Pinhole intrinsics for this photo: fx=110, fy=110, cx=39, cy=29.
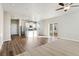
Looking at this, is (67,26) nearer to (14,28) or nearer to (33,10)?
(33,10)

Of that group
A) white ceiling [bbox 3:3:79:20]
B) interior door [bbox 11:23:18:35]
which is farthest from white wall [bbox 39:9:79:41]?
interior door [bbox 11:23:18:35]

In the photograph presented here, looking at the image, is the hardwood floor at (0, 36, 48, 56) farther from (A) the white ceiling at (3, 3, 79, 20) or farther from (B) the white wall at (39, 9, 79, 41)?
(A) the white ceiling at (3, 3, 79, 20)

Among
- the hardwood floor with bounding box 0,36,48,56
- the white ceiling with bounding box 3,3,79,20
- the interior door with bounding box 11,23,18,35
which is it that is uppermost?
the white ceiling with bounding box 3,3,79,20

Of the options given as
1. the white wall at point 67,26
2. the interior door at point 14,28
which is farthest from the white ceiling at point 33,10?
the interior door at point 14,28

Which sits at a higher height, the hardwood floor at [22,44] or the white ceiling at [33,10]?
the white ceiling at [33,10]

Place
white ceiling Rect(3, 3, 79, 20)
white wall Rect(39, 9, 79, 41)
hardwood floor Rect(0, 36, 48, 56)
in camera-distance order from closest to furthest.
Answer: white ceiling Rect(3, 3, 79, 20)
hardwood floor Rect(0, 36, 48, 56)
white wall Rect(39, 9, 79, 41)

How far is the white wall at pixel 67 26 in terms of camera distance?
3.92 metres

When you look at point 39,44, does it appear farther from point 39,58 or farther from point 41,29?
point 39,58

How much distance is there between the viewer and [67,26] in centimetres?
494

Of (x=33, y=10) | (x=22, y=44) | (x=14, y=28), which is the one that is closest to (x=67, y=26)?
(x=33, y=10)

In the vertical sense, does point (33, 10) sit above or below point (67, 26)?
above

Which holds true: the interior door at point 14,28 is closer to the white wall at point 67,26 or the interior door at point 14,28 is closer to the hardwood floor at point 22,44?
the hardwood floor at point 22,44

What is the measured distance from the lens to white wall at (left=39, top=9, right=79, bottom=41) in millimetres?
3924

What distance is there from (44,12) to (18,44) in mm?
1467
